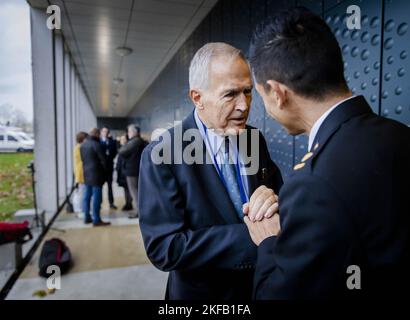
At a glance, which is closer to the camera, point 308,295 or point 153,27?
point 308,295

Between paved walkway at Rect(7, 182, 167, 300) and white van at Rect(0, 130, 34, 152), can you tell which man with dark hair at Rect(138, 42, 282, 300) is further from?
white van at Rect(0, 130, 34, 152)

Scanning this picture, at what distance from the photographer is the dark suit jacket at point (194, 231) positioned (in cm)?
90

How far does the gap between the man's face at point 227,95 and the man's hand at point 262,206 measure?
0.31m

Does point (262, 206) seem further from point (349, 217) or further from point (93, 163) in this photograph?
point (93, 163)

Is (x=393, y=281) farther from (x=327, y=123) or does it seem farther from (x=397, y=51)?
(x=397, y=51)

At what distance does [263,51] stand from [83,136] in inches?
214

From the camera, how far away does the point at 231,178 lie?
1039 millimetres

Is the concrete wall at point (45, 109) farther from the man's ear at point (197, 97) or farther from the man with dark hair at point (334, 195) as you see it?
the man with dark hair at point (334, 195)

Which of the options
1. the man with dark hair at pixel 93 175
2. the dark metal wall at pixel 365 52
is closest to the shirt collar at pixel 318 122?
the dark metal wall at pixel 365 52

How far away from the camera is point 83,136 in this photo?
560 centimetres

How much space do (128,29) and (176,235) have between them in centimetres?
491

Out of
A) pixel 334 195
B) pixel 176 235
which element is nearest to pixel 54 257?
pixel 176 235

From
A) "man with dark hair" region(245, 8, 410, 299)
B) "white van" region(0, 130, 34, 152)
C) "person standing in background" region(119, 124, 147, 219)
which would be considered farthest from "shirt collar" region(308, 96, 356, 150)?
"person standing in background" region(119, 124, 147, 219)
